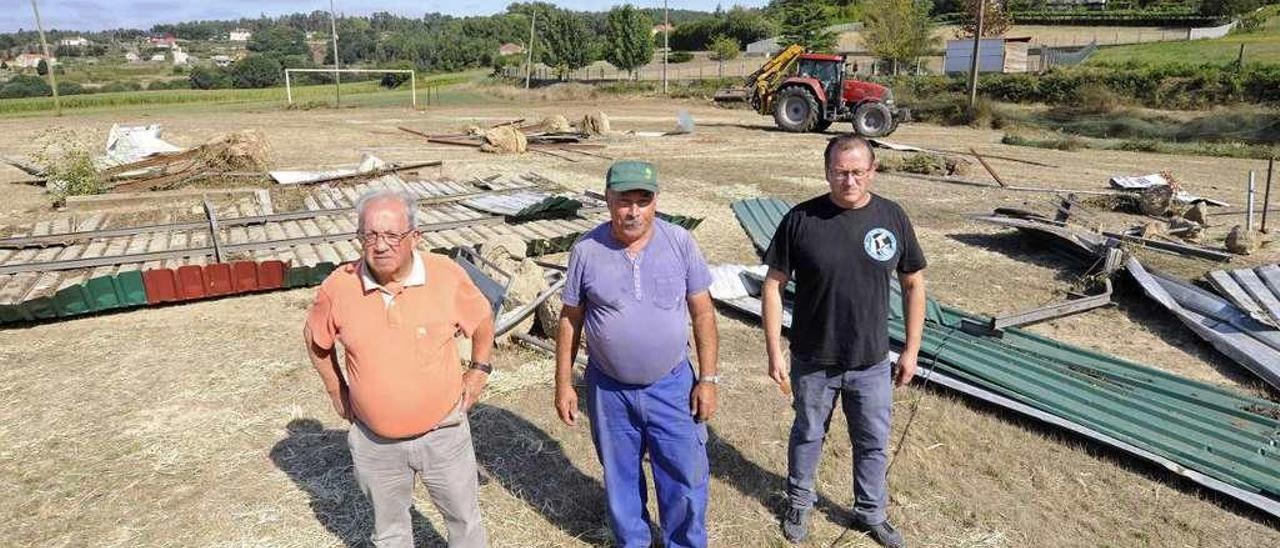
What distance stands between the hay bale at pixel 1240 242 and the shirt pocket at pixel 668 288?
8274mm

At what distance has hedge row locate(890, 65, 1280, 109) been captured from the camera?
25.7 meters

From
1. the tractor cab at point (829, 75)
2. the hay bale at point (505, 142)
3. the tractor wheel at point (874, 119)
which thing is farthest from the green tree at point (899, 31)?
the hay bale at point (505, 142)

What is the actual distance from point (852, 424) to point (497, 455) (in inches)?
80.1

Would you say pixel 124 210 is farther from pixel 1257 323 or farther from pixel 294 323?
pixel 1257 323

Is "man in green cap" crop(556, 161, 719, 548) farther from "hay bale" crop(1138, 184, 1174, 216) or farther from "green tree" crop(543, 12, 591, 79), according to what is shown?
"green tree" crop(543, 12, 591, 79)

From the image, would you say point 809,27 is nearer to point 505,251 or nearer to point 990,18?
point 990,18

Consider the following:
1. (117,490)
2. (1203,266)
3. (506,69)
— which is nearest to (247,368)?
(117,490)

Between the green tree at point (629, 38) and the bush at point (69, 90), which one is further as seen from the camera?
the bush at point (69, 90)

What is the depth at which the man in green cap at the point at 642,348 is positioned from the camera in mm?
2795

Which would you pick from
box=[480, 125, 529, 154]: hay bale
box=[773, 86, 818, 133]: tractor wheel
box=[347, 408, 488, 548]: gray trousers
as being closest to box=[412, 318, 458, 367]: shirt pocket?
box=[347, 408, 488, 548]: gray trousers

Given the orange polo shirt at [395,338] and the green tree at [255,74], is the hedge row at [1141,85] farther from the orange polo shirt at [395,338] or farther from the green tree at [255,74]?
the green tree at [255,74]

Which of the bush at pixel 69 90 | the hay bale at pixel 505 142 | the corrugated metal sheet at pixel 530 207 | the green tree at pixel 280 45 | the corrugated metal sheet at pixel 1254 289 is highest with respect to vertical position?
the green tree at pixel 280 45

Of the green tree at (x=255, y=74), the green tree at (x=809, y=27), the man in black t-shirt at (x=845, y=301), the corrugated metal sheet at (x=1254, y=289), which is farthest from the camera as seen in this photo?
the green tree at (x=255, y=74)

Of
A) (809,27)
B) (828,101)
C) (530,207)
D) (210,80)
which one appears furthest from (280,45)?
(530,207)
